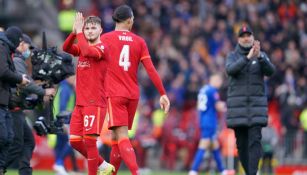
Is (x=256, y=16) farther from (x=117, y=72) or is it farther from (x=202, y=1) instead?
(x=117, y=72)

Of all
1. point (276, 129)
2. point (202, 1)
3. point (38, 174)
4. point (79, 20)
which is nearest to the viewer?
point (79, 20)

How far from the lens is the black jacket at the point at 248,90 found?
58.1 ft

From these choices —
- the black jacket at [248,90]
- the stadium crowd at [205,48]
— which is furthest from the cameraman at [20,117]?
the stadium crowd at [205,48]

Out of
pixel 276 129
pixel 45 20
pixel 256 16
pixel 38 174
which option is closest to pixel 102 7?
pixel 45 20

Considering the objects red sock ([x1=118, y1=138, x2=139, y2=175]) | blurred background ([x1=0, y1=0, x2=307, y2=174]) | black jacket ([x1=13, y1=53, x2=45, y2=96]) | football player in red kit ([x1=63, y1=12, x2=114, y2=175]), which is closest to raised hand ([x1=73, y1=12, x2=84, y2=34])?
football player in red kit ([x1=63, y1=12, x2=114, y2=175])

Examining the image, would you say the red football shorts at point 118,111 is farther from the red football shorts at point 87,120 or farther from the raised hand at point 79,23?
the raised hand at point 79,23

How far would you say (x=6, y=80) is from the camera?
51.8 ft

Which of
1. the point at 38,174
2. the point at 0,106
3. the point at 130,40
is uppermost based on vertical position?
the point at 130,40

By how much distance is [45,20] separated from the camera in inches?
1405

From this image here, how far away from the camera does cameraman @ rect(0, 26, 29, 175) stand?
15.7m

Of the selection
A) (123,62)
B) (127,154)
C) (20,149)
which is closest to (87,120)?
(127,154)

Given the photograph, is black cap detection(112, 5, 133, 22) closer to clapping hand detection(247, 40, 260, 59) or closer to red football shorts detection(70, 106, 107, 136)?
red football shorts detection(70, 106, 107, 136)

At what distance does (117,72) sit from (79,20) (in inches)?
39.9

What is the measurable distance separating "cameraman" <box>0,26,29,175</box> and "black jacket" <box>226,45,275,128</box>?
3.80 meters
